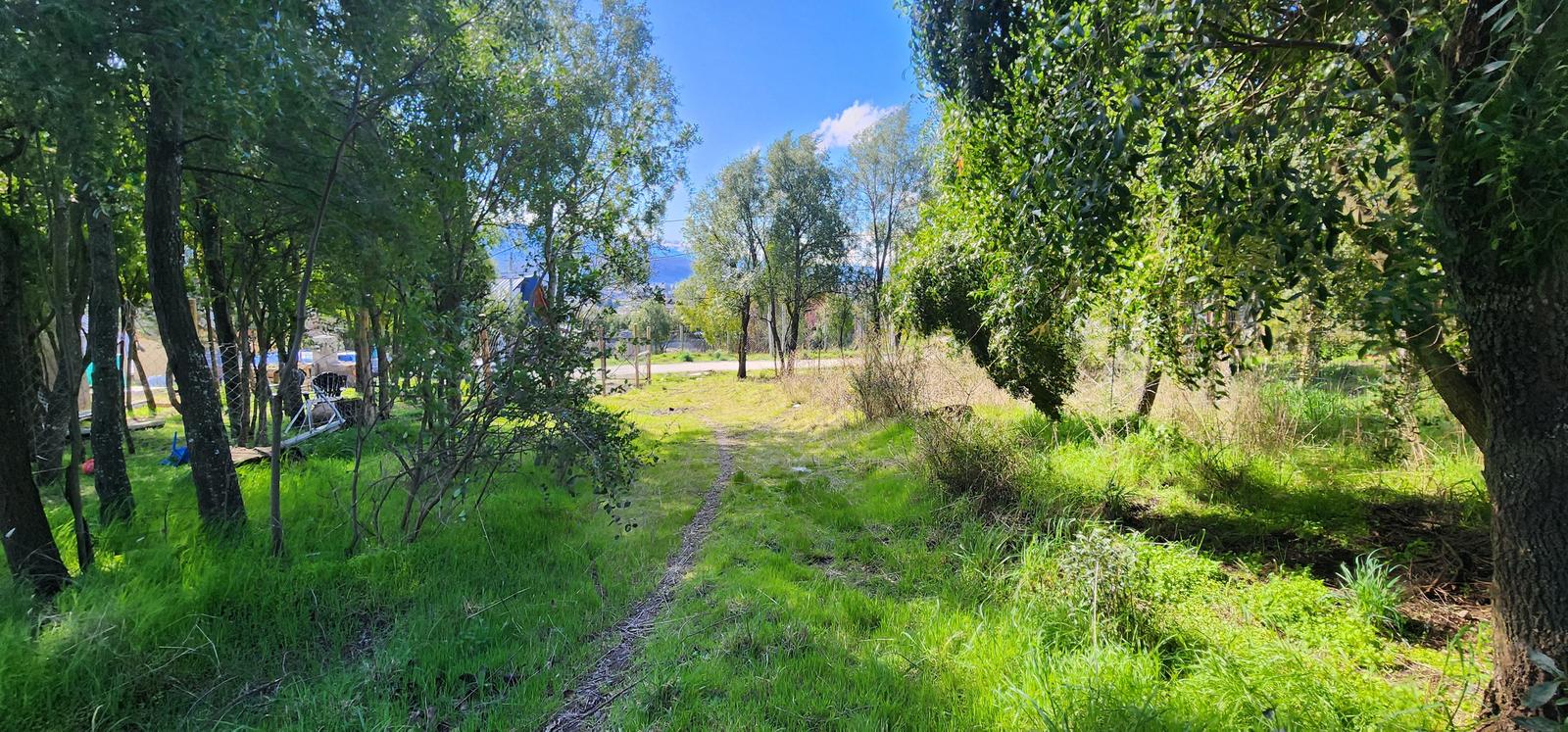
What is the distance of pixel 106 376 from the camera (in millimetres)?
4469

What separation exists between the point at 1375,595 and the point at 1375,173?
2.34 m

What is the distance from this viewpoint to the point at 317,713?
2.76m

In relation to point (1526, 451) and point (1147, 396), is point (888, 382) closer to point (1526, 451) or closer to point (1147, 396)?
point (1147, 396)

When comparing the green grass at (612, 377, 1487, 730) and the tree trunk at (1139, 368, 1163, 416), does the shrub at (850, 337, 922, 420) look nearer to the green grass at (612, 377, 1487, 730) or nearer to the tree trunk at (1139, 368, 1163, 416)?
the tree trunk at (1139, 368, 1163, 416)

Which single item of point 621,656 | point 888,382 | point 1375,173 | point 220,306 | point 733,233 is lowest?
point 621,656

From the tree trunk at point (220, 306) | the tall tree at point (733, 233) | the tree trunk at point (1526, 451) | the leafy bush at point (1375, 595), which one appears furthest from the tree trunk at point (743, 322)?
the tree trunk at point (1526, 451)

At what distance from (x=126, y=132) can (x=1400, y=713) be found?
7168mm

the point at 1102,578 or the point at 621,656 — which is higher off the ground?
the point at 1102,578

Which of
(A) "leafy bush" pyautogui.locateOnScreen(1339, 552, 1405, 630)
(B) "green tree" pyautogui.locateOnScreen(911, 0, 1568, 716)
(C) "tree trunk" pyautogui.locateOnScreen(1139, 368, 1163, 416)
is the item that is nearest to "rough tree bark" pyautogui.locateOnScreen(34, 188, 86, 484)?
(B) "green tree" pyautogui.locateOnScreen(911, 0, 1568, 716)

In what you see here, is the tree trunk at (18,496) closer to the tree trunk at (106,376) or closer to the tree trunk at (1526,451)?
the tree trunk at (106,376)

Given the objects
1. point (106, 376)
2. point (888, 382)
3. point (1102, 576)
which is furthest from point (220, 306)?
point (1102, 576)

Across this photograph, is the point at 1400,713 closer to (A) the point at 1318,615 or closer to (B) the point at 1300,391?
(A) the point at 1318,615

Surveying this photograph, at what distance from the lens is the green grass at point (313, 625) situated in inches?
107

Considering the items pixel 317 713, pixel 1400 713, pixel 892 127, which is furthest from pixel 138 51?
pixel 892 127
